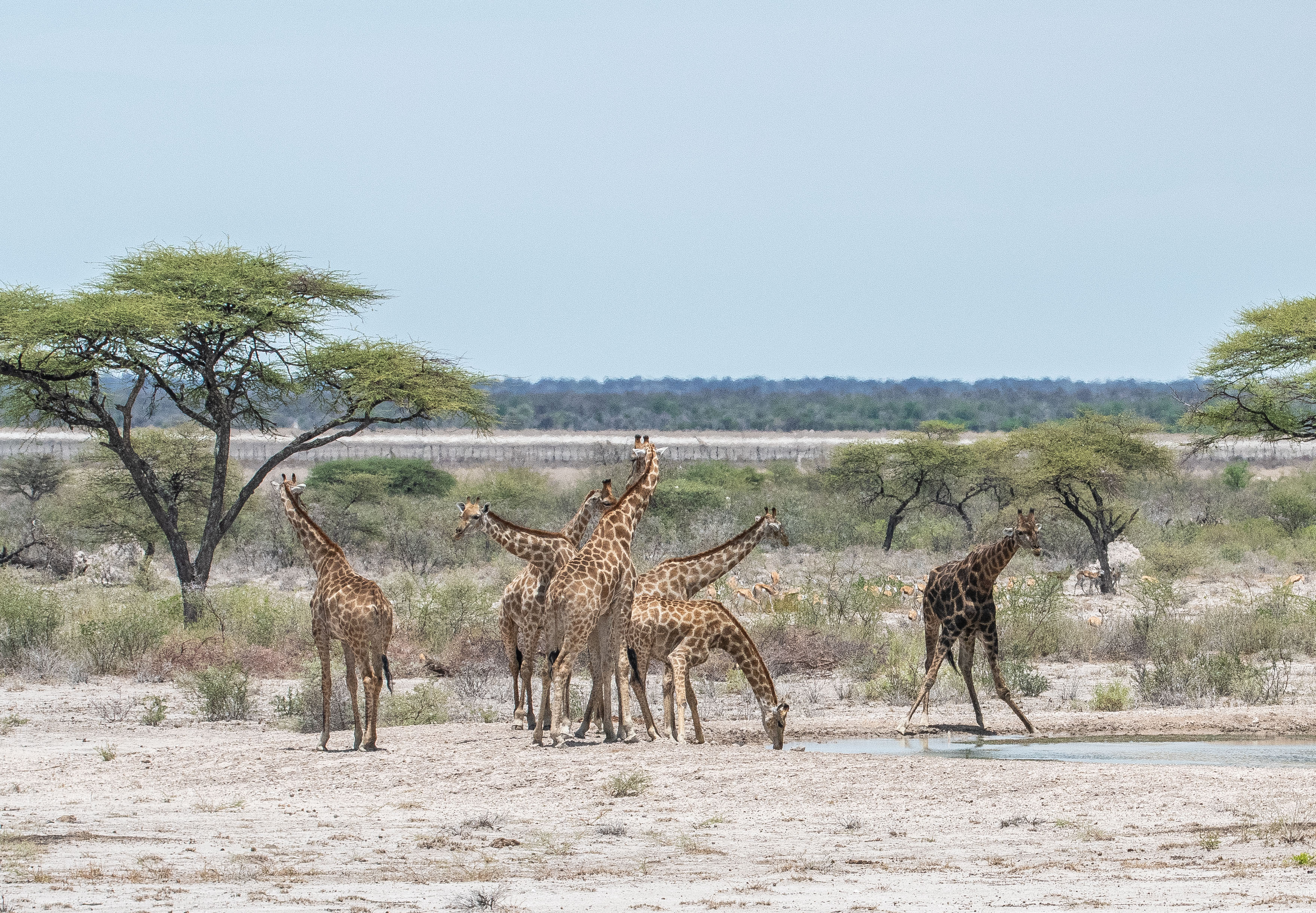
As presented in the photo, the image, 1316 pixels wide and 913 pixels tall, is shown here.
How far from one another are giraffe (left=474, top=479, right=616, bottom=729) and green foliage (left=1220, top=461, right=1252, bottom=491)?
41368mm

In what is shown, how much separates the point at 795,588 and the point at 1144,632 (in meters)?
7.50

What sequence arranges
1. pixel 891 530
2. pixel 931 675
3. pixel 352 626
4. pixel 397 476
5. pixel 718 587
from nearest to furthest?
pixel 352 626 → pixel 931 675 → pixel 718 587 → pixel 891 530 → pixel 397 476

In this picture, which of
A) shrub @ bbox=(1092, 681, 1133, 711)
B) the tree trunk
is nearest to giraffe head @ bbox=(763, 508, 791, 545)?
shrub @ bbox=(1092, 681, 1133, 711)

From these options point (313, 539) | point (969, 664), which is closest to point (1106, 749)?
point (969, 664)

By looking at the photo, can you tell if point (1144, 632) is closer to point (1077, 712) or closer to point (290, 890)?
point (1077, 712)

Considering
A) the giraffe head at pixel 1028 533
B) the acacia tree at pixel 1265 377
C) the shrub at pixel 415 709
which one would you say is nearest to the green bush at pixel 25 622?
the shrub at pixel 415 709

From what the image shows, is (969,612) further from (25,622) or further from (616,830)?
(25,622)

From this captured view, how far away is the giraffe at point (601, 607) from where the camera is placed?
11.3m

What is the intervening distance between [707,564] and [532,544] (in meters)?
1.95

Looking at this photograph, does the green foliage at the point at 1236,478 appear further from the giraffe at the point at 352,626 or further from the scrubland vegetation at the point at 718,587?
the giraffe at the point at 352,626

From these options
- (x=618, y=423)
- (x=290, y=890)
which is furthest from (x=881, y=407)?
(x=290, y=890)

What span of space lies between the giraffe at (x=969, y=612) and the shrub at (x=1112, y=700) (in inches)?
70.7

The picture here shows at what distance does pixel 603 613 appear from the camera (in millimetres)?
11641

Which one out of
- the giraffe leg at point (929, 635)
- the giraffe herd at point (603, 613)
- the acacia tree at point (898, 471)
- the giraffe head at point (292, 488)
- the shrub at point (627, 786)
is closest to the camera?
the shrub at point (627, 786)
